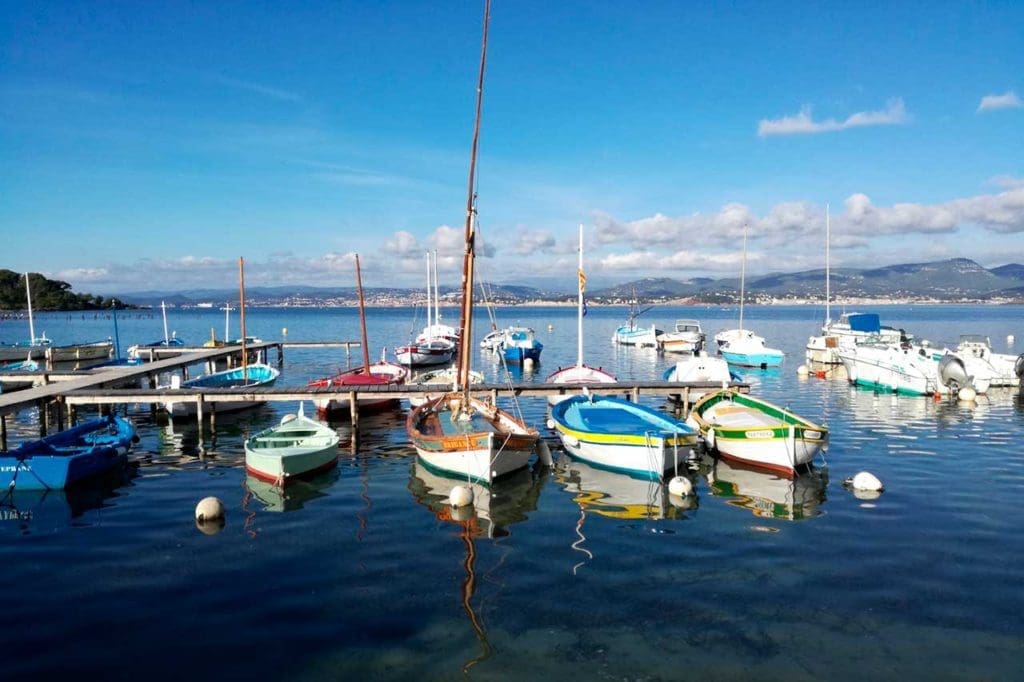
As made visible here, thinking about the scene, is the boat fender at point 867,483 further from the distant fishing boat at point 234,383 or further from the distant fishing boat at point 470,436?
the distant fishing boat at point 234,383

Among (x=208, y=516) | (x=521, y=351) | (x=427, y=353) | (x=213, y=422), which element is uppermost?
(x=521, y=351)

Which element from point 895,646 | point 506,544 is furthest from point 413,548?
point 895,646

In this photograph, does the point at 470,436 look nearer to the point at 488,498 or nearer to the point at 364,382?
the point at 488,498

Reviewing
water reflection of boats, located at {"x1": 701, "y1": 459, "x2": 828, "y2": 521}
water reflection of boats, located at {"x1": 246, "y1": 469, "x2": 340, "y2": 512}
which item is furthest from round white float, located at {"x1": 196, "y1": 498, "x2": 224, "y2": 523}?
water reflection of boats, located at {"x1": 701, "y1": 459, "x2": 828, "y2": 521}

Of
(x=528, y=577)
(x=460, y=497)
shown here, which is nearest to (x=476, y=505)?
(x=460, y=497)

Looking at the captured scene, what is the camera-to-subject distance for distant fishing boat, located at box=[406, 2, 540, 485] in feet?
65.8

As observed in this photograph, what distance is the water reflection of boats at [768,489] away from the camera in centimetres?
1819

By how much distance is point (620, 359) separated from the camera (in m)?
69.0

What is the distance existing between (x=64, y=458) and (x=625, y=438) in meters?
16.6

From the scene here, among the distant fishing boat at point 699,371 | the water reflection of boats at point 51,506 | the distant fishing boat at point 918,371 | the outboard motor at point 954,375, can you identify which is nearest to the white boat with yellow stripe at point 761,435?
the distant fishing boat at point 699,371

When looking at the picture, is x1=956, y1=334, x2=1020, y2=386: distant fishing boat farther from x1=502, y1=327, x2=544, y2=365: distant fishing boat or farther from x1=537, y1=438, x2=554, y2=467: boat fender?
x1=537, y1=438, x2=554, y2=467: boat fender

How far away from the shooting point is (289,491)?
2027 centimetres

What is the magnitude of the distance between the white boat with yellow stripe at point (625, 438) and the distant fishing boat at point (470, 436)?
193 cm

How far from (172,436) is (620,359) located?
47164 millimetres
